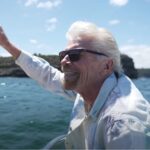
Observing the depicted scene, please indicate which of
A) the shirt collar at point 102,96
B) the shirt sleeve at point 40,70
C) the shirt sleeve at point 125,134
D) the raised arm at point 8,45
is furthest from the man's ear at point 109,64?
the raised arm at point 8,45

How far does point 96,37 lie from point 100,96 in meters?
0.46

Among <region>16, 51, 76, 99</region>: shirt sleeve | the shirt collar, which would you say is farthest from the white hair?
<region>16, 51, 76, 99</region>: shirt sleeve

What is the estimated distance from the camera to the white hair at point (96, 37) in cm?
323

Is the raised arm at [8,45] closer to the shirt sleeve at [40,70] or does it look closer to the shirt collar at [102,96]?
the shirt sleeve at [40,70]

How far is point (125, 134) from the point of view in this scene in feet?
8.94

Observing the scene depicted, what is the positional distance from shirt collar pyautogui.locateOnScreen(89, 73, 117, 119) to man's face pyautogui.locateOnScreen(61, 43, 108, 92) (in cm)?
13

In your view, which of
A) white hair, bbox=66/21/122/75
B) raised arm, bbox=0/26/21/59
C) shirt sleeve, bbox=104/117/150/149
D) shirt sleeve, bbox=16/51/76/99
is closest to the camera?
shirt sleeve, bbox=104/117/150/149

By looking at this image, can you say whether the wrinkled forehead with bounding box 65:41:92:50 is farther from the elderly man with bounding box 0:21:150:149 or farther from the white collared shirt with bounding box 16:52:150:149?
the white collared shirt with bounding box 16:52:150:149

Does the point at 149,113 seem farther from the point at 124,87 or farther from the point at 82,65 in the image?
the point at 82,65

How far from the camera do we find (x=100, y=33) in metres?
3.23

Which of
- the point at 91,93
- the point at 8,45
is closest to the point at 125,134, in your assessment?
the point at 91,93

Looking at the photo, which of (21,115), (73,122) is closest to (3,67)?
Answer: (21,115)

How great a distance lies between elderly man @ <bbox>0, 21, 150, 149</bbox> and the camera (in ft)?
9.11

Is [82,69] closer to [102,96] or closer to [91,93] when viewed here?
[91,93]
